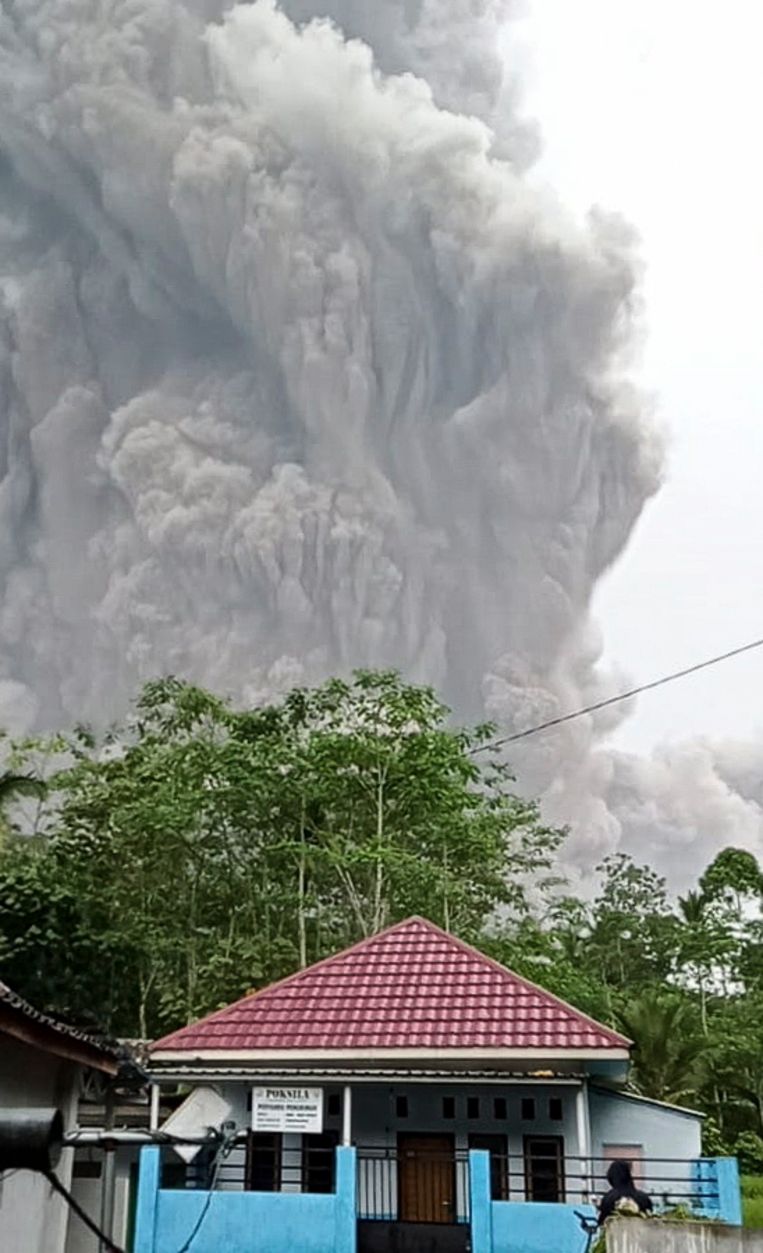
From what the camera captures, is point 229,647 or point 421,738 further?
point 229,647

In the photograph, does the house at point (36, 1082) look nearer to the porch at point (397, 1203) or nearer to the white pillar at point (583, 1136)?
the porch at point (397, 1203)

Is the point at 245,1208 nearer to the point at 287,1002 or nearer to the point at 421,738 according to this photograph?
the point at 287,1002

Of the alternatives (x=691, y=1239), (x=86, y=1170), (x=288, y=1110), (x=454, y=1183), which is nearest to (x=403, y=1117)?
(x=454, y=1183)

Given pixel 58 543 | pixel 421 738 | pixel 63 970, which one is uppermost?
pixel 58 543

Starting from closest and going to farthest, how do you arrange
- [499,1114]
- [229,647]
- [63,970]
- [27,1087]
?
1. [27,1087]
2. [499,1114]
3. [63,970]
4. [229,647]

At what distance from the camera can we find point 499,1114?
14.2 m

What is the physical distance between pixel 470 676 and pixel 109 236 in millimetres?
34480

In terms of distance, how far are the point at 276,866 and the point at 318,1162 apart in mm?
12501

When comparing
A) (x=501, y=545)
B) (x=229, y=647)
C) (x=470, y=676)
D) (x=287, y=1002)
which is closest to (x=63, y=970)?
(x=287, y=1002)

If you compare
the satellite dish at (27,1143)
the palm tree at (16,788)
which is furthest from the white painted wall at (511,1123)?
the satellite dish at (27,1143)

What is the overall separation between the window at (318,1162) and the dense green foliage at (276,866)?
8.77m

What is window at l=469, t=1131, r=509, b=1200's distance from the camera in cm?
1384

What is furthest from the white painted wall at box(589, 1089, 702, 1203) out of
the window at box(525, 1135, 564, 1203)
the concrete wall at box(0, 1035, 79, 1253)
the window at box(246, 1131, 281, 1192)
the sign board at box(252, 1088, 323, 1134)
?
the concrete wall at box(0, 1035, 79, 1253)

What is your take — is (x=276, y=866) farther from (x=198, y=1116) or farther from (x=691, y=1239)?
(x=691, y=1239)
